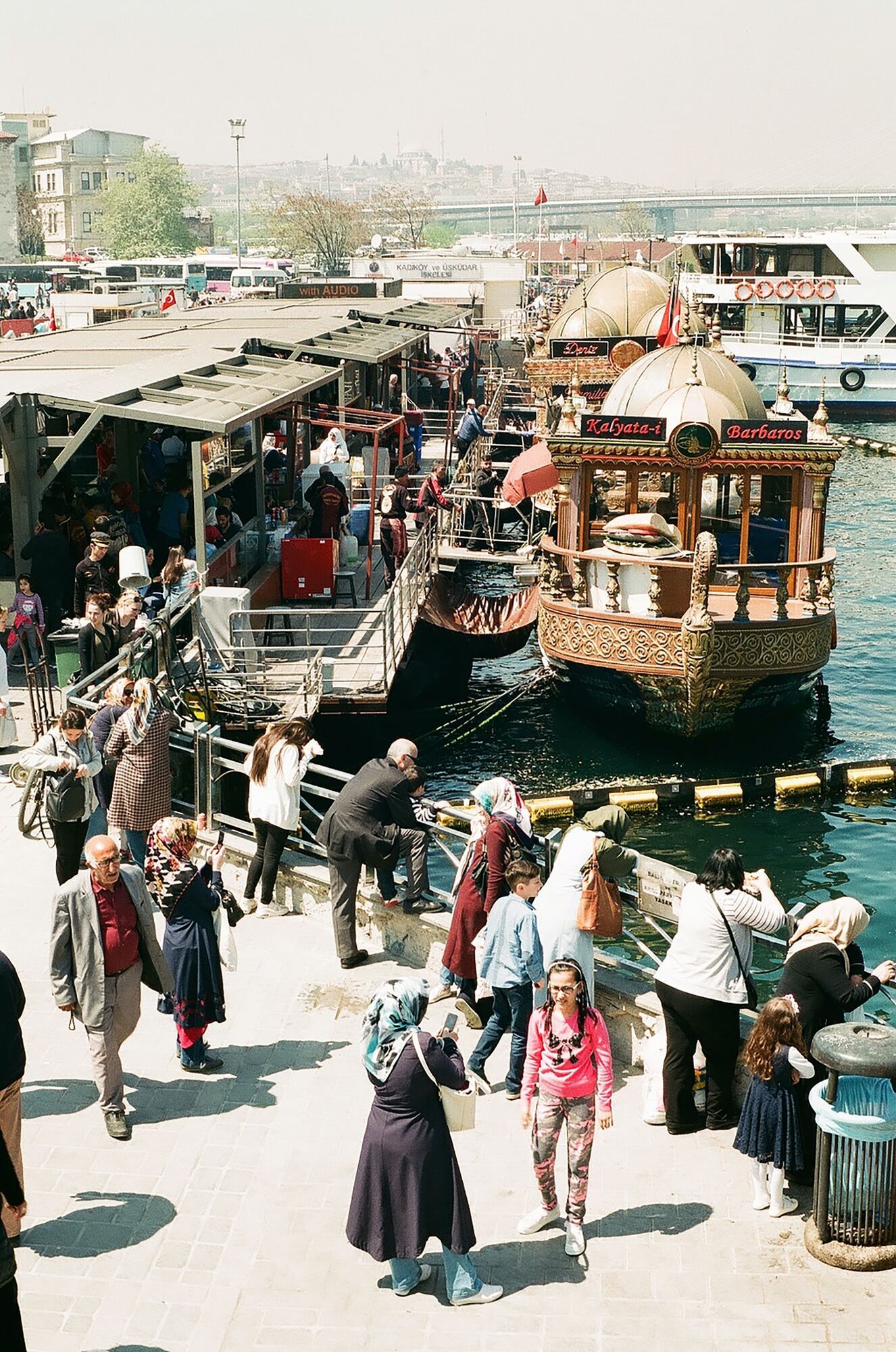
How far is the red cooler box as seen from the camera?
19734 mm

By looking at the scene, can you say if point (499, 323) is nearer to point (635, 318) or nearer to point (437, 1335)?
point (635, 318)

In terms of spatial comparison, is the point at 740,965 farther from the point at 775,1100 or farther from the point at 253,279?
the point at 253,279

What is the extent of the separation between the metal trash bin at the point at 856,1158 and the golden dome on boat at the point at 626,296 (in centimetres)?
4449

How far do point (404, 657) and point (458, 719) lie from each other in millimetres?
2963

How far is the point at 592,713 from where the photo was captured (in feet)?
70.7

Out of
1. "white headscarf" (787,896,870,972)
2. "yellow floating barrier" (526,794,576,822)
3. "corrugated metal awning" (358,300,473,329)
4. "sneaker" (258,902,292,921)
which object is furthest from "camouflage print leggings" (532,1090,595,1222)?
"corrugated metal awning" (358,300,473,329)

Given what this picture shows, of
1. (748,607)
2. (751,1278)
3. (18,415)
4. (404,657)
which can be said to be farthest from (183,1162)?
(748,607)

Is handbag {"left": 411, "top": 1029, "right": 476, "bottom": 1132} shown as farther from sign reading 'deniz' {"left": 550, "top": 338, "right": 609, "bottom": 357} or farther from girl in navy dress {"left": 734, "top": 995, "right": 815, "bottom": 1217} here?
sign reading 'deniz' {"left": 550, "top": 338, "right": 609, "bottom": 357}

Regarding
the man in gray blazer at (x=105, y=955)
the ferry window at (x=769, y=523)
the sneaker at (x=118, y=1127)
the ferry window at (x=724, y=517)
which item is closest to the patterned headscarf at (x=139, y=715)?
the man in gray blazer at (x=105, y=955)

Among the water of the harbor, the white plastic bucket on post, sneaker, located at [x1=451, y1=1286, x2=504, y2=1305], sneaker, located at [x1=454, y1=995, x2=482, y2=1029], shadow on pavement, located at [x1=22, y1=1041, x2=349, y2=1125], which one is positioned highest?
the white plastic bucket on post

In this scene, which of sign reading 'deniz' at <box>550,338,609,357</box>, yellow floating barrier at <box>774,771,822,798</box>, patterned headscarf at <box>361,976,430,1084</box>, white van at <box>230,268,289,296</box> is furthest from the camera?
white van at <box>230,268,289,296</box>

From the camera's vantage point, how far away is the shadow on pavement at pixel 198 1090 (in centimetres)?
845

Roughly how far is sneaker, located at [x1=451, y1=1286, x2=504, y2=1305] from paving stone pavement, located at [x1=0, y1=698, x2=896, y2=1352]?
0.04m

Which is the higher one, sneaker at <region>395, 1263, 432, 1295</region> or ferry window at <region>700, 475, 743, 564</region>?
ferry window at <region>700, 475, 743, 564</region>
